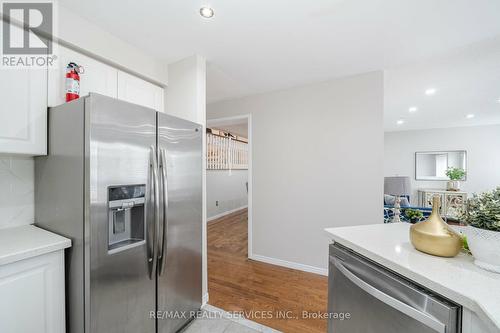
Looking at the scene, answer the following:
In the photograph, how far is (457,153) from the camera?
539cm

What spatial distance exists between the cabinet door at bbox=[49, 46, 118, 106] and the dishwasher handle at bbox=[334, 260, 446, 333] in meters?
2.10

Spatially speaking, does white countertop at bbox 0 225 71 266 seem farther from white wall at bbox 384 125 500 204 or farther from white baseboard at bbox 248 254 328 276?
white wall at bbox 384 125 500 204

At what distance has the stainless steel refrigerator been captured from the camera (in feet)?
3.68

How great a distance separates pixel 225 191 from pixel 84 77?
4418 millimetres

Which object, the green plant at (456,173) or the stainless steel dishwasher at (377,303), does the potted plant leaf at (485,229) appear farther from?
the green plant at (456,173)

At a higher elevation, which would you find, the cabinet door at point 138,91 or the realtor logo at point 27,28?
the realtor logo at point 27,28

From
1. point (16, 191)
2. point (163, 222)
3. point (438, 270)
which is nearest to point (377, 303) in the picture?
point (438, 270)

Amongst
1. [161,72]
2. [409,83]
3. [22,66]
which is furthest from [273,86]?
[22,66]

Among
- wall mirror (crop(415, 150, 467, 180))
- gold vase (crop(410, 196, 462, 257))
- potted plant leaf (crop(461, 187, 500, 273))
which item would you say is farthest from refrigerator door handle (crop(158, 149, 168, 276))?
wall mirror (crop(415, 150, 467, 180))

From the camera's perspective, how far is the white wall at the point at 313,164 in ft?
7.77

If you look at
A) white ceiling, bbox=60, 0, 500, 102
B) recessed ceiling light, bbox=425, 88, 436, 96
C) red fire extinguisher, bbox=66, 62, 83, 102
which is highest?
recessed ceiling light, bbox=425, 88, 436, 96

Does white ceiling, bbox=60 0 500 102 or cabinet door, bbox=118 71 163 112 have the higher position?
white ceiling, bbox=60 0 500 102

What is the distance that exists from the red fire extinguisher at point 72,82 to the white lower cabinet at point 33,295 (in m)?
0.98

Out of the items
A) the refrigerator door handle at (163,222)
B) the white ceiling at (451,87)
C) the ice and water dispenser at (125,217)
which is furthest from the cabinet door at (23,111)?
the white ceiling at (451,87)
